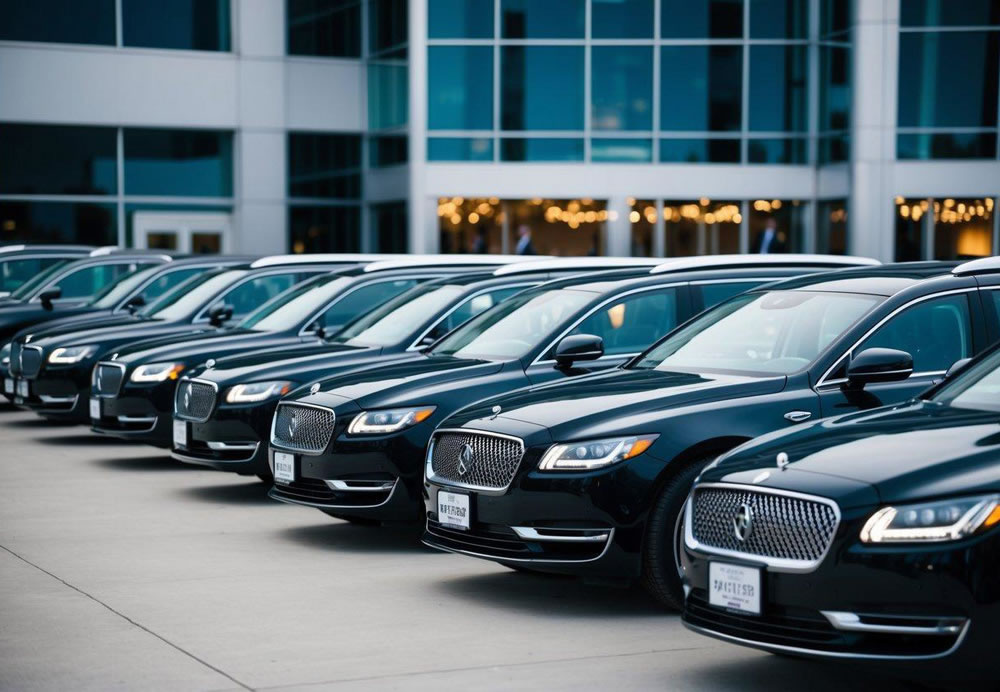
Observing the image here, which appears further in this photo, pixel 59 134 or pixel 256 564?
pixel 59 134

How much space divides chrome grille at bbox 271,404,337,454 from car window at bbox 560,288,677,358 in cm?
181

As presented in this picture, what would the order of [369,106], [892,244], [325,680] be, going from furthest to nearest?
[369,106]
[892,244]
[325,680]

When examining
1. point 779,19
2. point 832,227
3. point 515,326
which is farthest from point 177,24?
point 515,326

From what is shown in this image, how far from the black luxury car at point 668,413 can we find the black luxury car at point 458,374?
3.15ft

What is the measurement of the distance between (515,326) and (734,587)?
4926mm

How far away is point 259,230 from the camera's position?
36625mm

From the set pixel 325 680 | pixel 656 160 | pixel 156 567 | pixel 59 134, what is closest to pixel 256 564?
pixel 156 567

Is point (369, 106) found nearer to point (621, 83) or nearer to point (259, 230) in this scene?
point (259, 230)

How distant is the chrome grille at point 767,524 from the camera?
5.60m

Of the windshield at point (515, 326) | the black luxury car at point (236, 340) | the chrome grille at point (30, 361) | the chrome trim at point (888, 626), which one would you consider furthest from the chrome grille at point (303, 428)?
the chrome grille at point (30, 361)

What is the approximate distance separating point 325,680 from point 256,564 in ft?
9.21

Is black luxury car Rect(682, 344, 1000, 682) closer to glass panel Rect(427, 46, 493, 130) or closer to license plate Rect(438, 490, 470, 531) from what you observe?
license plate Rect(438, 490, 470, 531)

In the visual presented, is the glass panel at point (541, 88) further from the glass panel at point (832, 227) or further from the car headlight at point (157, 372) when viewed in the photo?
the car headlight at point (157, 372)

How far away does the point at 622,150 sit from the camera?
33031 mm
